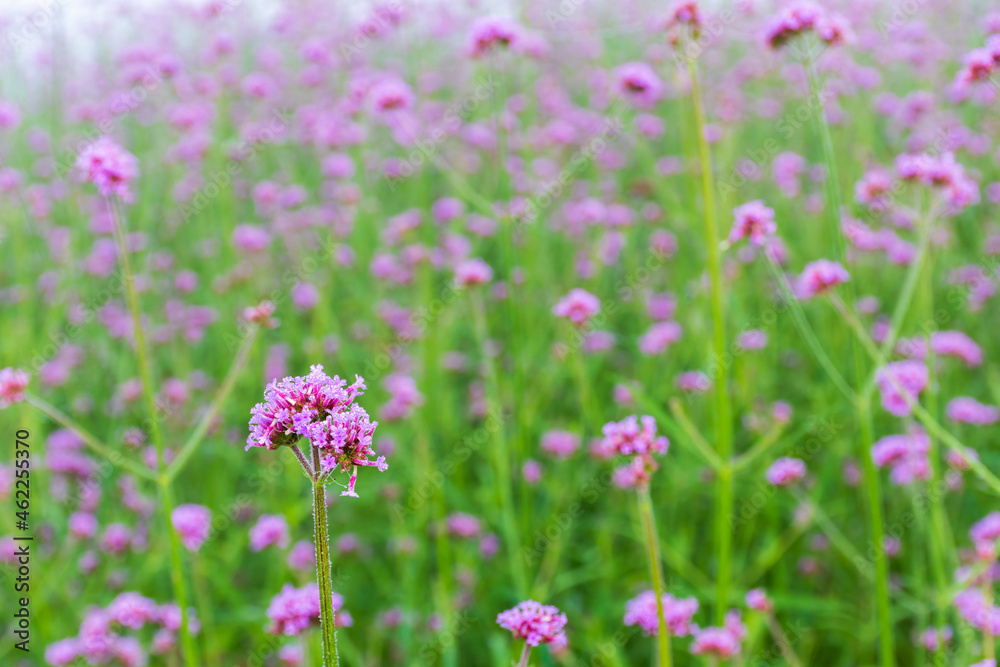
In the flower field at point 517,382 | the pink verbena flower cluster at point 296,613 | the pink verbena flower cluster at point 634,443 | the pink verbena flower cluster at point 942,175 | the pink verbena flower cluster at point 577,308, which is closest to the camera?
the pink verbena flower cluster at point 634,443

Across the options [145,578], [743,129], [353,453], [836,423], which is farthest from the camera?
[743,129]

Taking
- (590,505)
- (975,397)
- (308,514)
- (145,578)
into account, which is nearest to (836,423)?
(975,397)

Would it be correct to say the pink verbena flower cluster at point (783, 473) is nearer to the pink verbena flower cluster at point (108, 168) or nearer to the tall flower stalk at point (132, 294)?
the tall flower stalk at point (132, 294)

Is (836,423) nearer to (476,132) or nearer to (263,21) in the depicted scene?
(476,132)

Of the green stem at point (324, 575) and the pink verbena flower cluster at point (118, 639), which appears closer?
the green stem at point (324, 575)

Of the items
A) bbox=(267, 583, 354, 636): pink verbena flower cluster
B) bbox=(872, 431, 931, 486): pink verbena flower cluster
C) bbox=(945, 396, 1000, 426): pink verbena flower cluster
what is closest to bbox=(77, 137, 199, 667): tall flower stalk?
bbox=(267, 583, 354, 636): pink verbena flower cluster

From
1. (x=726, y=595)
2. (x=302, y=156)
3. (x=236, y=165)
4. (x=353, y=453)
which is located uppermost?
(x=302, y=156)

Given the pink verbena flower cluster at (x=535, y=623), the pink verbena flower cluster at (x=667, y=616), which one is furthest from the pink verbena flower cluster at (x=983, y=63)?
the pink verbena flower cluster at (x=535, y=623)
